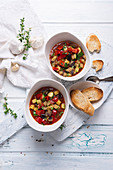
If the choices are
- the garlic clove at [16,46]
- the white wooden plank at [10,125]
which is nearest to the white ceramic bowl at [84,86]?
the white wooden plank at [10,125]

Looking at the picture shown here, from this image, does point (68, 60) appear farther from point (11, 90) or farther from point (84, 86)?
point (11, 90)

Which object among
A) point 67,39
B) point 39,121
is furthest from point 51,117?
point 67,39

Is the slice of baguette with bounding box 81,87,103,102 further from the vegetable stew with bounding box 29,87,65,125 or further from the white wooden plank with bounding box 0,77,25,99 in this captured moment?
the white wooden plank with bounding box 0,77,25,99

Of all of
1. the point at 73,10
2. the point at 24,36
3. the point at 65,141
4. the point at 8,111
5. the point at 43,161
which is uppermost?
the point at 73,10

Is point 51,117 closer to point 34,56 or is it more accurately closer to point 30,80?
point 30,80

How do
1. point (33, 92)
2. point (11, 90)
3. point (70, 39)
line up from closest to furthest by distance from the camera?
A: point (33, 92)
point (70, 39)
point (11, 90)

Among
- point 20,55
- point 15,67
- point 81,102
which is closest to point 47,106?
point 81,102

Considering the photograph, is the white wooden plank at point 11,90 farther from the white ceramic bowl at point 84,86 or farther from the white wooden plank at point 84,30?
the white wooden plank at point 84,30
